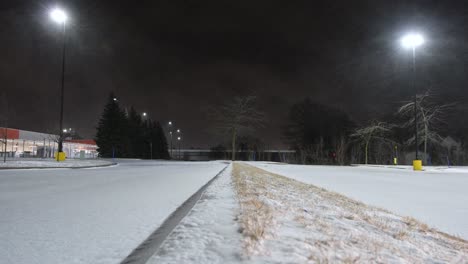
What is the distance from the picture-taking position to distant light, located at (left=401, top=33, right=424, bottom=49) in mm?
23228

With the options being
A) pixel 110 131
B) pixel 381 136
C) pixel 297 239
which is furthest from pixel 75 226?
pixel 110 131

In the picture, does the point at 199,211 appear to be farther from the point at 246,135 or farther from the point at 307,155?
the point at 307,155

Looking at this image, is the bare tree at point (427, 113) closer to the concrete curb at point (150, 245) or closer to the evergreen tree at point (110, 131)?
the concrete curb at point (150, 245)

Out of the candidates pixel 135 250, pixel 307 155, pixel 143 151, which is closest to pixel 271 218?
pixel 135 250

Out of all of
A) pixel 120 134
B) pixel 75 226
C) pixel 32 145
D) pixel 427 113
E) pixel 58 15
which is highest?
pixel 58 15

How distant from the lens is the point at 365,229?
3.50 m

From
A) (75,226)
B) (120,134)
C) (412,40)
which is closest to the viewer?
(75,226)

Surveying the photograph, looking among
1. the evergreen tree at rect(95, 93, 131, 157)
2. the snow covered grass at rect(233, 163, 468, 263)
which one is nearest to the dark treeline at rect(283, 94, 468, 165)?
the snow covered grass at rect(233, 163, 468, 263)

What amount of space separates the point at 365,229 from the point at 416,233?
2.32ft

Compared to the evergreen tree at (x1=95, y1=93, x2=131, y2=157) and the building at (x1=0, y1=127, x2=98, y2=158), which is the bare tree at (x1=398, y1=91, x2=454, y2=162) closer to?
the building at (x1=0, y1=127, x2=98, y2=158)

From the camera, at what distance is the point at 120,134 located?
6169 centimetres

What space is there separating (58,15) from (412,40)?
26931 mm

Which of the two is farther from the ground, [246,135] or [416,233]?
[246,135]

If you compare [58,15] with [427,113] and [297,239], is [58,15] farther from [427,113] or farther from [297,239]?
[427,113]
